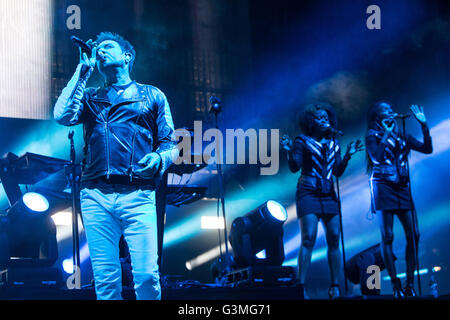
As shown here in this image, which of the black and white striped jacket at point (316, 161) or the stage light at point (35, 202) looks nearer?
the black and white striped jacket at point (316, 161)

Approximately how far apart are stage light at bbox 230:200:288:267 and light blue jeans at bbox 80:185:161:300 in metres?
2.42

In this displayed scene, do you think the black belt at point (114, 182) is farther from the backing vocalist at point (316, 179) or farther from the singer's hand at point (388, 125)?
the singer's hand at point (388, 125)

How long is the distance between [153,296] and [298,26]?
6.09 meters

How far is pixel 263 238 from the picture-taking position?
5199mm

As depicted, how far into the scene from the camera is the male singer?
2.76 m

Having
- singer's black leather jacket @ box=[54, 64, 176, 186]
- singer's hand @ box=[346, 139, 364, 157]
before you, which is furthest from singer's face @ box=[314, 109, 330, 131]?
singer's black leather jacket @ box=[54, 64, 176, 186]

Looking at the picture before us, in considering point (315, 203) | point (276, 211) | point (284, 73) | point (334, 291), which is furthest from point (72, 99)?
point (284, 73)

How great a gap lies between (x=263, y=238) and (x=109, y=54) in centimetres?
275

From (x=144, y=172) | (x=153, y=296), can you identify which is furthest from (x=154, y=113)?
(x=153, y=296)

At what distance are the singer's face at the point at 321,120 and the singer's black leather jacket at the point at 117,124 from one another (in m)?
2.16

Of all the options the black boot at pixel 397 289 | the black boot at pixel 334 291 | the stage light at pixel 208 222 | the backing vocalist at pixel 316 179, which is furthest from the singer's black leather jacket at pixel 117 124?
the stage light at pixel 208 222

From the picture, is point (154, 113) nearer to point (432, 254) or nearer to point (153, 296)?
point (153, 296)

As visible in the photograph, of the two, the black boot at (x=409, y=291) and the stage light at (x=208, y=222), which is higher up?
the stage light at (x=208, y=222)

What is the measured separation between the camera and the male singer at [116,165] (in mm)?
2762
